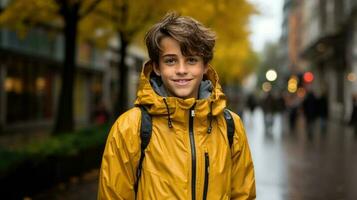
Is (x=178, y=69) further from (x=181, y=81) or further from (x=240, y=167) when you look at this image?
(x=240, y=167)

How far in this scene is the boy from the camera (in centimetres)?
262

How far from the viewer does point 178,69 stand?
274 centimetres

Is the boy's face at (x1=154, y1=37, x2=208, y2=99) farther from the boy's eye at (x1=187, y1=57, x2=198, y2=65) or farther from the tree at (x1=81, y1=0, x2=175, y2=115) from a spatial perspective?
the tree at (x1=81, y1=0, x2=175, y2=115)

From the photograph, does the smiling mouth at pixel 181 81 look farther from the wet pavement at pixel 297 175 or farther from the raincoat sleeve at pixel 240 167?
the wet pavement at pixel 297 175

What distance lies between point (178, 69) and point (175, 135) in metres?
0.32

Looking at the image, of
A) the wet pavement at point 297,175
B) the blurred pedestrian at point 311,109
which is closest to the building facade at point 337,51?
the blurred pedestrian at point 311,109

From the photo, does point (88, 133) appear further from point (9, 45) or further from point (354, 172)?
point (9, 45)

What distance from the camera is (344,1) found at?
3544 centimetres

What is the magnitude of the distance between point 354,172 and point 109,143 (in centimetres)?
959

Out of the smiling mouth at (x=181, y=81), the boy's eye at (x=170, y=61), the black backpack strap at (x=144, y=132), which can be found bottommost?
the black backpack strap at (x=144, y=132)

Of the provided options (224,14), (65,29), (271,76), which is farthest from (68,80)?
(271,76)

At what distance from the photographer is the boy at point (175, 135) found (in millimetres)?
2625

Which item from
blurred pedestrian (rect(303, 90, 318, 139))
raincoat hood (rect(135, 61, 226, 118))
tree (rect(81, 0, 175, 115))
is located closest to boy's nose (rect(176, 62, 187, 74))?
raincoat hood (rect(135, 61, 226, 118))

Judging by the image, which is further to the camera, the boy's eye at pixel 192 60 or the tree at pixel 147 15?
the tree at pixel 147 15
